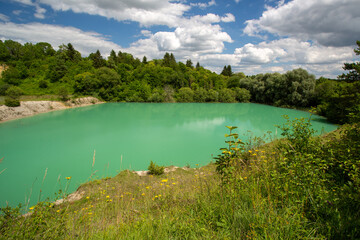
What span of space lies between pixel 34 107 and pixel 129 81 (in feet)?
81.6

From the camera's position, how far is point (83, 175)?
805 cm

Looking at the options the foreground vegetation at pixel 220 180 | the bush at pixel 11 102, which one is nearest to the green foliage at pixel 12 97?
the bush at pixel 11 102

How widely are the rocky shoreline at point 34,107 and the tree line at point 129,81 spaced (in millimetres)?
2134

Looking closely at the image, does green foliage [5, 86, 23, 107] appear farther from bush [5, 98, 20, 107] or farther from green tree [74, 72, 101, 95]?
green tree [74, 72, 101, 95]

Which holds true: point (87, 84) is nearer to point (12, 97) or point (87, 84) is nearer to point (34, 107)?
point (34, 107)

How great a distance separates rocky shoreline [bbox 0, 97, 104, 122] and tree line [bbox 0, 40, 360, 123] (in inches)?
84.0

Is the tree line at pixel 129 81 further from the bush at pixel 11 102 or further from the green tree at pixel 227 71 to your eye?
the green tree at pixel 227 71

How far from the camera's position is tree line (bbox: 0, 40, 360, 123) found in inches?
1230

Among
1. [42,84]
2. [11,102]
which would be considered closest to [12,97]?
[11,102]

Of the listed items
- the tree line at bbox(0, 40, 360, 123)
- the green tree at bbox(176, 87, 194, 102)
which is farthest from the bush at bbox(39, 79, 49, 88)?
the green tree at bbox(176, 87, 194, 102)

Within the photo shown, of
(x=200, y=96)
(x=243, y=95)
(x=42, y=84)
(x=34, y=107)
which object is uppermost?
(x=243, y=95)

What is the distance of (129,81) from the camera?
46.1 m

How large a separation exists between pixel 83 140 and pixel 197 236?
47.1 feet

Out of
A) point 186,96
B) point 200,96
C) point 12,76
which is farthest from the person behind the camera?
point 200,96
